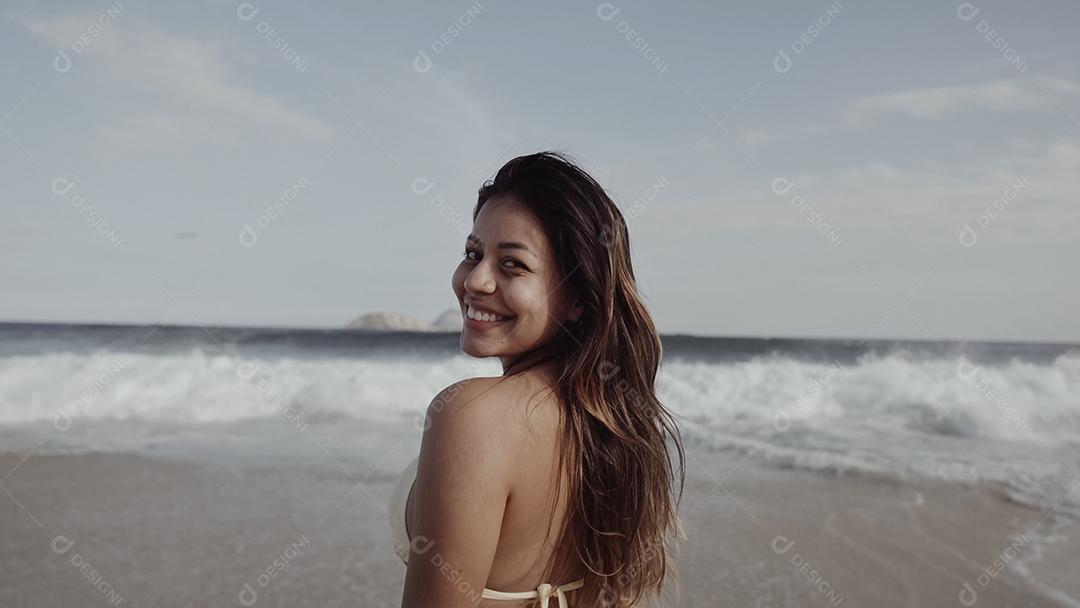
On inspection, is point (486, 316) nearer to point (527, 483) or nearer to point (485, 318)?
point (485, 318)

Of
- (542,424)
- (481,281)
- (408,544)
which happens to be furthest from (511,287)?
(408,544)

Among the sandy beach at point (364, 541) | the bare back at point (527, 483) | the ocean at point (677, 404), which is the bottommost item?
the ocean at point (677, 404)

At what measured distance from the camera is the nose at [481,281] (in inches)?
59.7

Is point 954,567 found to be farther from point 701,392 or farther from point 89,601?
point 701,392

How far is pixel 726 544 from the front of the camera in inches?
219

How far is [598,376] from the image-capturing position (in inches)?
61.7

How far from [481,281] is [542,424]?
0.30 metres

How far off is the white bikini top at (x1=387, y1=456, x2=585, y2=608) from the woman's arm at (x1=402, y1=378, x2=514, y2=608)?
120 mm

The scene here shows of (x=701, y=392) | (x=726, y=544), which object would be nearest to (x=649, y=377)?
(x=726, y=544)

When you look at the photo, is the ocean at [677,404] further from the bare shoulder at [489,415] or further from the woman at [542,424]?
the bare shoulder at [489,415]

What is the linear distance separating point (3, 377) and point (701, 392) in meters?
12.0

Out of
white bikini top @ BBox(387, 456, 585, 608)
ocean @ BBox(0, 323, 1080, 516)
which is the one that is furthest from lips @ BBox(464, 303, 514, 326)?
ocean @ BBox(0, 323, 1080, 516)

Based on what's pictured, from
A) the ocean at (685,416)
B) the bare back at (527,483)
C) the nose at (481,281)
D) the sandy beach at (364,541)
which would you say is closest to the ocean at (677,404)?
the ocean at (685,416)

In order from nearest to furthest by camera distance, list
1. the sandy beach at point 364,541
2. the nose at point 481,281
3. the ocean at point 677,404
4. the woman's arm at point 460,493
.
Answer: the woman's arm at point 460,493
the nose at point 481,281
the sandy beach at point 364,541
the ocean at point 677,404
